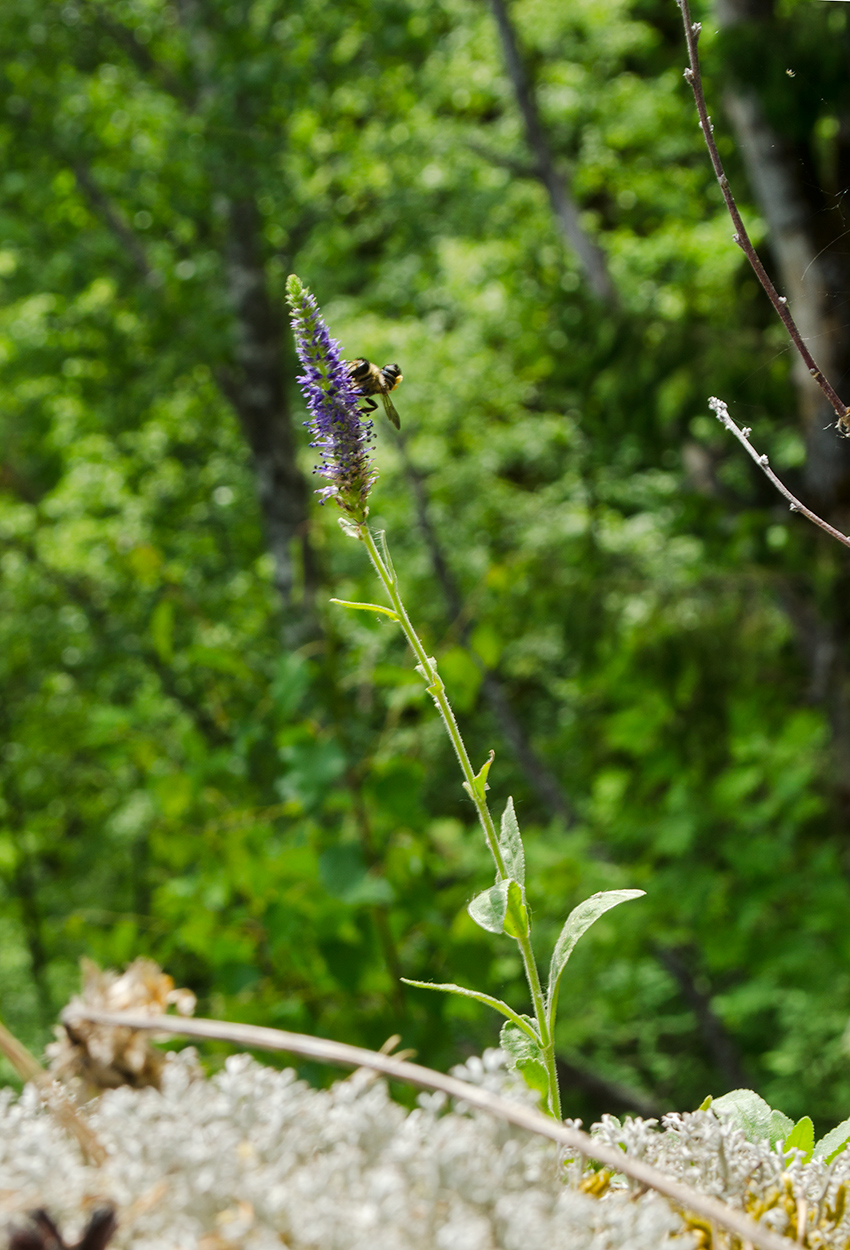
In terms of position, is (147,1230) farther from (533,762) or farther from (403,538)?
(403,538)

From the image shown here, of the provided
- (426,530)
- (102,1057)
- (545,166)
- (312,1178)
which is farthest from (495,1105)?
(426,530)

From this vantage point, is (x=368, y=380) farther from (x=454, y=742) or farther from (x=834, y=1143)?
(x=834, y=1143)

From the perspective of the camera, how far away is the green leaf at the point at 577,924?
0.66m

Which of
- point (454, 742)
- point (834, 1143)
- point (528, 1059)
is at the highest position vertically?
point (454, 742)

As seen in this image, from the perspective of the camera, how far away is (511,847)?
27.7 inches

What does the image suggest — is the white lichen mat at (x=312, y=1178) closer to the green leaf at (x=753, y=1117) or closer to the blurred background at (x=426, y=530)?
the green leaf at (x=753, y=1117)

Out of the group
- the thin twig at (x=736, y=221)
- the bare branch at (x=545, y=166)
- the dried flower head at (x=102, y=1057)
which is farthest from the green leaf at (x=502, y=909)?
the bare branch at (x=545, y=166)

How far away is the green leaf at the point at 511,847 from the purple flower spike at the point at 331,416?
0.23 meters

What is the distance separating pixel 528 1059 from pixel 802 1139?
0.19 meters

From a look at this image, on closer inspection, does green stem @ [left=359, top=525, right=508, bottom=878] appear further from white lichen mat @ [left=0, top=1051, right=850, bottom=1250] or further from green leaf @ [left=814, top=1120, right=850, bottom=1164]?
green leaf @ [left=814, top=1120, right=850, bottom=1164]

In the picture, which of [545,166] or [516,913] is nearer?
[516,913]

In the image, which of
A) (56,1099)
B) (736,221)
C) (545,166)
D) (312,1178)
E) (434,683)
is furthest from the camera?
(545,166)

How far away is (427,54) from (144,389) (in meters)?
3.36

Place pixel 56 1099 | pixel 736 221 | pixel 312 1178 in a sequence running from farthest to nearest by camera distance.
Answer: pixel 736 221 < pixel 56 1099 < pixel 312 1178
